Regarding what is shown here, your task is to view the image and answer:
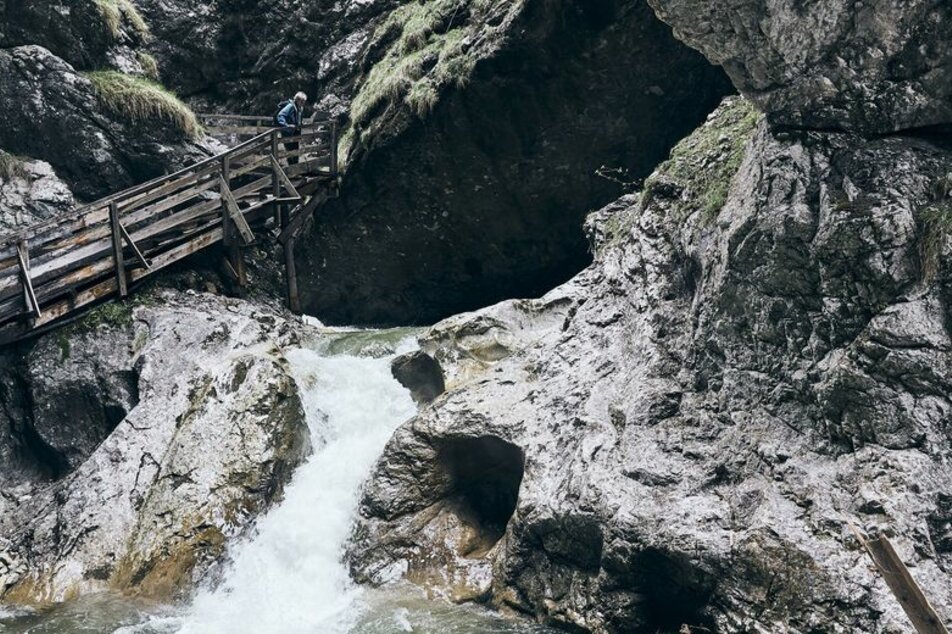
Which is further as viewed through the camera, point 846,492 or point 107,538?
point 107,538

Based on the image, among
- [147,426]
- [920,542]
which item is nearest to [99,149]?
[147,426]

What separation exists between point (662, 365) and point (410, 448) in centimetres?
348

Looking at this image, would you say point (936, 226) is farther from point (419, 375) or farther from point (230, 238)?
point (230, 238)

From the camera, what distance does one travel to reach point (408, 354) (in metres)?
Answer: 13.1

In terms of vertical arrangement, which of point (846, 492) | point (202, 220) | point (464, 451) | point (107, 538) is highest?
point (202, 220)

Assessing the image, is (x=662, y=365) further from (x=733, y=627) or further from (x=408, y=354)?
(x=408, y=354)

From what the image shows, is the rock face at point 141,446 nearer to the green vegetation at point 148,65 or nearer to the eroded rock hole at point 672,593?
the eroded rock hole at point 672,593

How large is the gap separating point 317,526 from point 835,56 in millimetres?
8002

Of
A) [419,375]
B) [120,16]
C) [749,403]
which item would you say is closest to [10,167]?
[120,16]

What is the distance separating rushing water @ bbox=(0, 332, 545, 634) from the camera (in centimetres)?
909

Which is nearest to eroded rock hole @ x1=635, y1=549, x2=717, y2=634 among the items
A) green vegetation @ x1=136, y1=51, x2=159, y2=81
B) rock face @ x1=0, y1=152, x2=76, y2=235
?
rock face @ x1=0, y1=152, x2=76, y2=235

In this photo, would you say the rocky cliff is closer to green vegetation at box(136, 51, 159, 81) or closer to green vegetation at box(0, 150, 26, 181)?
green vegetation at box(0, 150, 26, 181)

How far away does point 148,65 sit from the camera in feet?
66.7

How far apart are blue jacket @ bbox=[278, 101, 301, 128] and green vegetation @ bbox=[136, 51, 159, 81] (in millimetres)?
4946
